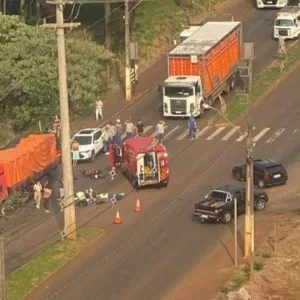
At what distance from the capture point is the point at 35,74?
63000 mm

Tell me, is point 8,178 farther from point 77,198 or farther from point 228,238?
point 228,238

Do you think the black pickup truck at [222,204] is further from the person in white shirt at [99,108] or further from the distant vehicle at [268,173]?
the person in white shirt at [99,108]

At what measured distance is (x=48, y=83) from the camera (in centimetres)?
6291

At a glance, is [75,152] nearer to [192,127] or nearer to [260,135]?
[192,127]

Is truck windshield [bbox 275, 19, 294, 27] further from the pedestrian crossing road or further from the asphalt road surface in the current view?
the pedestrian crossing road

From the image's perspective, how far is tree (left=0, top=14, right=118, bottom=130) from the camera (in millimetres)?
62844

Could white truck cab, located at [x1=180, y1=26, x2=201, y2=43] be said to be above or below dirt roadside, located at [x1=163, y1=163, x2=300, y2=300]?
above

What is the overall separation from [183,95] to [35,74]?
9.58 metres

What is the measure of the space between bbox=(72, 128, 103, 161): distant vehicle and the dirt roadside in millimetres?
11217

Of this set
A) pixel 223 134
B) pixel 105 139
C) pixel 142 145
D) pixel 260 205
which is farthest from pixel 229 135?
pixel 260 205

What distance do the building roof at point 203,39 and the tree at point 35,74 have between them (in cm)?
553

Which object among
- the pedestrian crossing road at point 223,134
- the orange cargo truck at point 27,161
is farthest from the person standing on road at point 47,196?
the pedestrian crossing road at point 223,134

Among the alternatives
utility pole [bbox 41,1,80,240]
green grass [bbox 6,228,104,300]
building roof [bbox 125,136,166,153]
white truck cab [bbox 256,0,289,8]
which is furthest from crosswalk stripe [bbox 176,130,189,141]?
white truck cab [bbox 256,0,289,8]

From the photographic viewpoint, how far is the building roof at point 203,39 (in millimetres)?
67750
